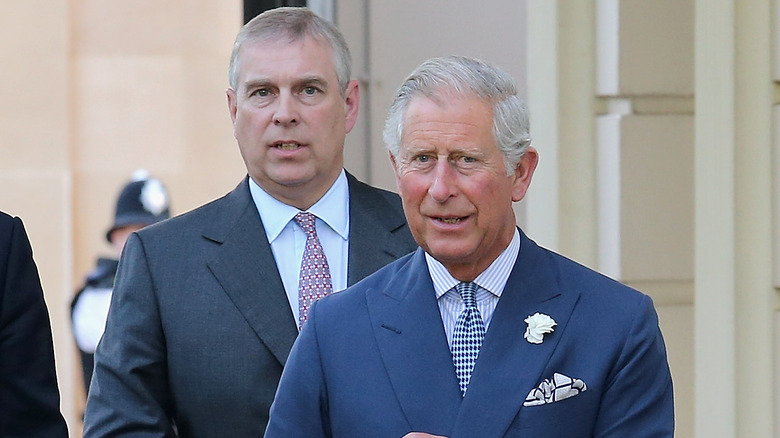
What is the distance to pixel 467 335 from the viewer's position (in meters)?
2.79

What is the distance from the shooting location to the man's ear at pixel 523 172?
2785 millimetres

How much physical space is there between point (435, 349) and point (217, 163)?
11.6 metres

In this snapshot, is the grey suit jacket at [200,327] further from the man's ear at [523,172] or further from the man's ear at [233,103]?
the man's ear at [523,172]

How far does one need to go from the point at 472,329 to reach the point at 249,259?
2.78ft

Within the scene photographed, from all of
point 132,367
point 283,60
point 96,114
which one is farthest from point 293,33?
point 96,114

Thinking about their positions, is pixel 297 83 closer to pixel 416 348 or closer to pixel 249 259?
pixel 249 259

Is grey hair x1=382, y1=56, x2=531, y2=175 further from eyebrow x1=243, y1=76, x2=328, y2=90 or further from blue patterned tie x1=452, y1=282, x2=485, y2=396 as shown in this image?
eyebrow x1=243, y1=76, x2=328, y2=90

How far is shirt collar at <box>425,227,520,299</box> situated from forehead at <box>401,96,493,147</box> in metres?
0.23

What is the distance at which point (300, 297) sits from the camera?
11.4 ft

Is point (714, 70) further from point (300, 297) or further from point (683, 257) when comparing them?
point (300, 297)

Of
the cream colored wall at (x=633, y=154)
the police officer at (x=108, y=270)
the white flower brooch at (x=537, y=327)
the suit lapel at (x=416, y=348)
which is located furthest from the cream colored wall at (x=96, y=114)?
the white flower brooch at (x=537, y=327)

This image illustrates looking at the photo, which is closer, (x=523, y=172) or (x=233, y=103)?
(x=523, y=172)

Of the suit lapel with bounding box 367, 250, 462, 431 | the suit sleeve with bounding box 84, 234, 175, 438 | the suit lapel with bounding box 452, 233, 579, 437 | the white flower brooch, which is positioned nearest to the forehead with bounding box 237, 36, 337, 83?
the suit sleeve with bounding box 84, 234, 175, 438

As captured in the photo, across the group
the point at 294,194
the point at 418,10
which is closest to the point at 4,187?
the point at 418,10
